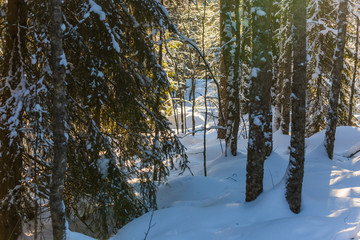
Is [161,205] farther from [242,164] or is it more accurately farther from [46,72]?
[46,72]

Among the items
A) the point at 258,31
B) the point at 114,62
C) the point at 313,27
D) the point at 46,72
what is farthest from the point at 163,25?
the point at 313,27

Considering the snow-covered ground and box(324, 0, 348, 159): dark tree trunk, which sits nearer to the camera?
the snow-covered ground

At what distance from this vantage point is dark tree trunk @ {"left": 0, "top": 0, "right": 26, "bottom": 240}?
459 cm

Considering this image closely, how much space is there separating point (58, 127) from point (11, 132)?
1.15 m

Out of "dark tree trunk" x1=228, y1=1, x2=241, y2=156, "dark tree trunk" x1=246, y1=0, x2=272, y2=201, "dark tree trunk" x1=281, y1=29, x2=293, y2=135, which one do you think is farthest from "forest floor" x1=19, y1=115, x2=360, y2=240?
"dark tree trunk" x1=281, y1=29, x2=293, y2=135

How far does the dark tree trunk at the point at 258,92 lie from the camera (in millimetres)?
5668

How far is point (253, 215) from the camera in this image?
211 inches

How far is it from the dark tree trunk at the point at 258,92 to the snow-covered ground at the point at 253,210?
0.41 meters

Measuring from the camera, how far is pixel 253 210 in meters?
5.50

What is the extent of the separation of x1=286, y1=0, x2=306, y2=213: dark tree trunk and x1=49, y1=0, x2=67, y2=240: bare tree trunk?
3.91 m

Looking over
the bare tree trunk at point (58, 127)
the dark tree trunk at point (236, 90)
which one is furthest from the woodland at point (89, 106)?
the dark tree trunk at point (236, 90)

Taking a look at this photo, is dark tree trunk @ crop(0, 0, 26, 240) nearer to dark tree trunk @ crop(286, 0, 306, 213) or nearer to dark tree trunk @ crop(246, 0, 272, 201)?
dark tree trunk @ crop(246, 0, 272, 201)

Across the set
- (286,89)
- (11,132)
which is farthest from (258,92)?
(286,89)

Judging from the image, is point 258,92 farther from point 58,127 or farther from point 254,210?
point 58,127
